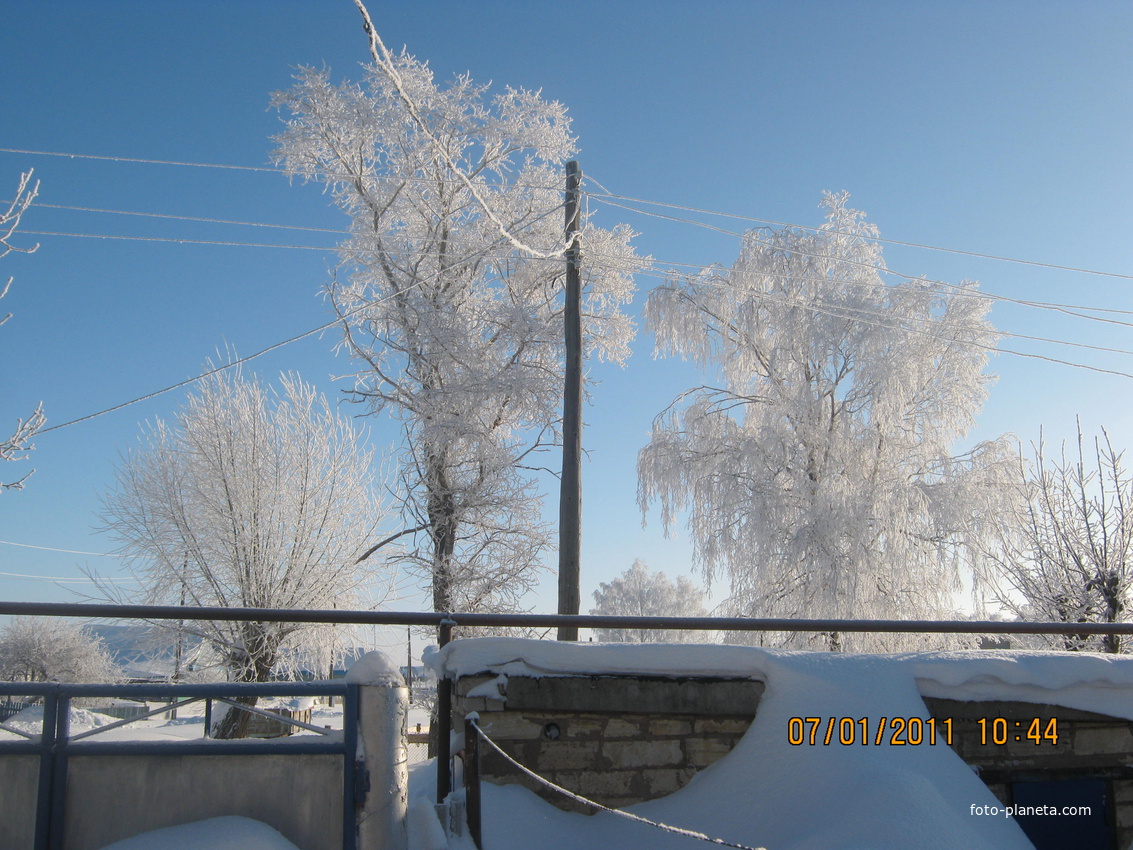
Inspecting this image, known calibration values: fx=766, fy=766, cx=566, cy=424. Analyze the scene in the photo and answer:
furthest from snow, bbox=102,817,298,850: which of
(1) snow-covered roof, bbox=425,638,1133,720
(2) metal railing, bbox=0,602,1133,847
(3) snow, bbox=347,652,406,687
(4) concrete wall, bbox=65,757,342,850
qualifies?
(1) snow-covered roof, bbox=425,638,1133,720

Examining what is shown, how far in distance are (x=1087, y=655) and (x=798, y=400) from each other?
940cm

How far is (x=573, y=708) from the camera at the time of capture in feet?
12.7

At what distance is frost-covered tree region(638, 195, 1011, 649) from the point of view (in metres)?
12.2

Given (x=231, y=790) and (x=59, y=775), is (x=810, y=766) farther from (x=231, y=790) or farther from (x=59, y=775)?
(x=59, y=775)

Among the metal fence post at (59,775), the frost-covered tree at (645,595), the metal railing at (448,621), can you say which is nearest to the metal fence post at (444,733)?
the metal railing at (448,621)

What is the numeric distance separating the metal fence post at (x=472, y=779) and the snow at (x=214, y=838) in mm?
867

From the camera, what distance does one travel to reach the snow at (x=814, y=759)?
3260mm

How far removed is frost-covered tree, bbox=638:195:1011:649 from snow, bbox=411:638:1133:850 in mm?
7850

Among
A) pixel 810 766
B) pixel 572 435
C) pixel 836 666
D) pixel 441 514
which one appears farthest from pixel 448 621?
pixel 441 514

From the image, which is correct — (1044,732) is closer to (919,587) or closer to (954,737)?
(954,737)

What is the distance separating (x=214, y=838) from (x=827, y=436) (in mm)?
12126

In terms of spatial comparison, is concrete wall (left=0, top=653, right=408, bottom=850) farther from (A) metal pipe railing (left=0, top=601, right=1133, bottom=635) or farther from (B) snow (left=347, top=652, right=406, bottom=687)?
(A) metal pipe railing (left=0, top=601, right=1133, bottom=635)

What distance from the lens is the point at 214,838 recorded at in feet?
8.45

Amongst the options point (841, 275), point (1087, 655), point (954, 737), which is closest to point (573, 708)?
point (954, 737)
